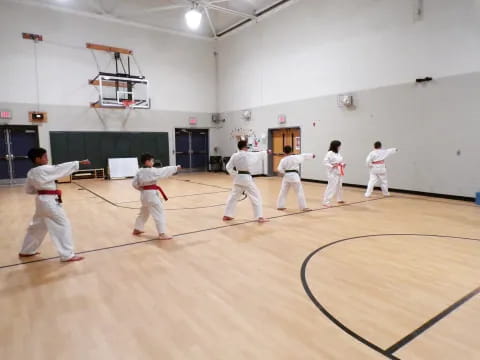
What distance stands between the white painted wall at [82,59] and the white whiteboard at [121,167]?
2.71 meters

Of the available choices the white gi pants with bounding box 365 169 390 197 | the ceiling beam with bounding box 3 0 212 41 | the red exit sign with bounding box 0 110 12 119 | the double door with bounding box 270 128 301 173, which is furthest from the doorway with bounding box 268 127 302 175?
the red exit sign with bounding box 0 110 12 119

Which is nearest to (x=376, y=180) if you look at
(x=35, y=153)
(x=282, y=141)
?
(x=282, y=141)

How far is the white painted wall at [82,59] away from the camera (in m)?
11.8

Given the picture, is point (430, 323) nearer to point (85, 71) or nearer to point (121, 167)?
point (121, 167)

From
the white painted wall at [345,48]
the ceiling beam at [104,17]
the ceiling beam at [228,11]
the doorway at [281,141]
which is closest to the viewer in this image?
the white painted wall at [345,48]

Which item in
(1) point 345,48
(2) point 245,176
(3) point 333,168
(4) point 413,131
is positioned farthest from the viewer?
(1) point 345,48

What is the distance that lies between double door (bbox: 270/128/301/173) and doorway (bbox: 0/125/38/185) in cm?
958

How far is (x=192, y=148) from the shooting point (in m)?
16.4

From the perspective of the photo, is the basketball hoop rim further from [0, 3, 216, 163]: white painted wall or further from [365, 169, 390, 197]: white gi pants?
[365, 169, 390, 197]: white gi pants

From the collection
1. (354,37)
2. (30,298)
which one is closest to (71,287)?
(30,298)

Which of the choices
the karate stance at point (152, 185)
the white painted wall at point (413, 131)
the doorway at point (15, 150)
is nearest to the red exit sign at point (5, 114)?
the doorway at point (15, 150)

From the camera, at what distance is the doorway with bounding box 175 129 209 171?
15930mm

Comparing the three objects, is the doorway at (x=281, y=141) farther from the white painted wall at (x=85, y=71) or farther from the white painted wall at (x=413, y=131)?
the white painted wall at (x=85, y=71)

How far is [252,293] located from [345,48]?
9.49 meters
